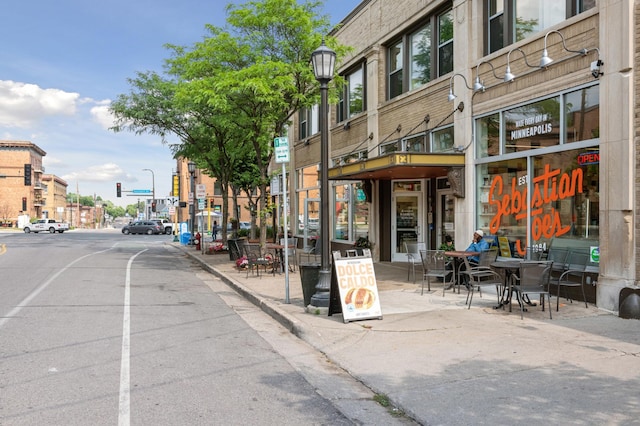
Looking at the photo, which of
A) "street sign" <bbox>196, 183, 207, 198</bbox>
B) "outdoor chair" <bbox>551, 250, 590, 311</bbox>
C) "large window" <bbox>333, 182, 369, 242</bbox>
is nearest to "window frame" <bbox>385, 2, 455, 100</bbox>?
"large window" <bbox>333, 182, 369, 242</bbox>

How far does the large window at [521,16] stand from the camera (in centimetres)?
1006

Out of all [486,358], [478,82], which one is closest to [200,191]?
[478,82]

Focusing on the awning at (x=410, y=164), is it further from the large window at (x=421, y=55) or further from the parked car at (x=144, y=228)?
the parked car at (x=144, y=228)

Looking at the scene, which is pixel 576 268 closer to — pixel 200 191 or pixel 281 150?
pixel 281 150

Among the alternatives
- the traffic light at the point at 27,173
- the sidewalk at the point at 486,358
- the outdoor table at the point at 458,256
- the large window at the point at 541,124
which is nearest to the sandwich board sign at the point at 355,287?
the sidewalk at the point at 486,358

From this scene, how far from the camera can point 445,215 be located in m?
15.3

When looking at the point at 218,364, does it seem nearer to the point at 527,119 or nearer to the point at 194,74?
the point at 527,119

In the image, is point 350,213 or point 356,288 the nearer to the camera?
point 356,288

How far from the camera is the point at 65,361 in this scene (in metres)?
6.16

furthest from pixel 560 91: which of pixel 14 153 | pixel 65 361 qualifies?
pixel 14 153

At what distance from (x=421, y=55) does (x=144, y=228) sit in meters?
49.8

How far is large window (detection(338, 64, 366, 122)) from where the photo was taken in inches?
763

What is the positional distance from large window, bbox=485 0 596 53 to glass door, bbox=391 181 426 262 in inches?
207

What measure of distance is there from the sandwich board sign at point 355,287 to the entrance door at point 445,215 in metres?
6.94
